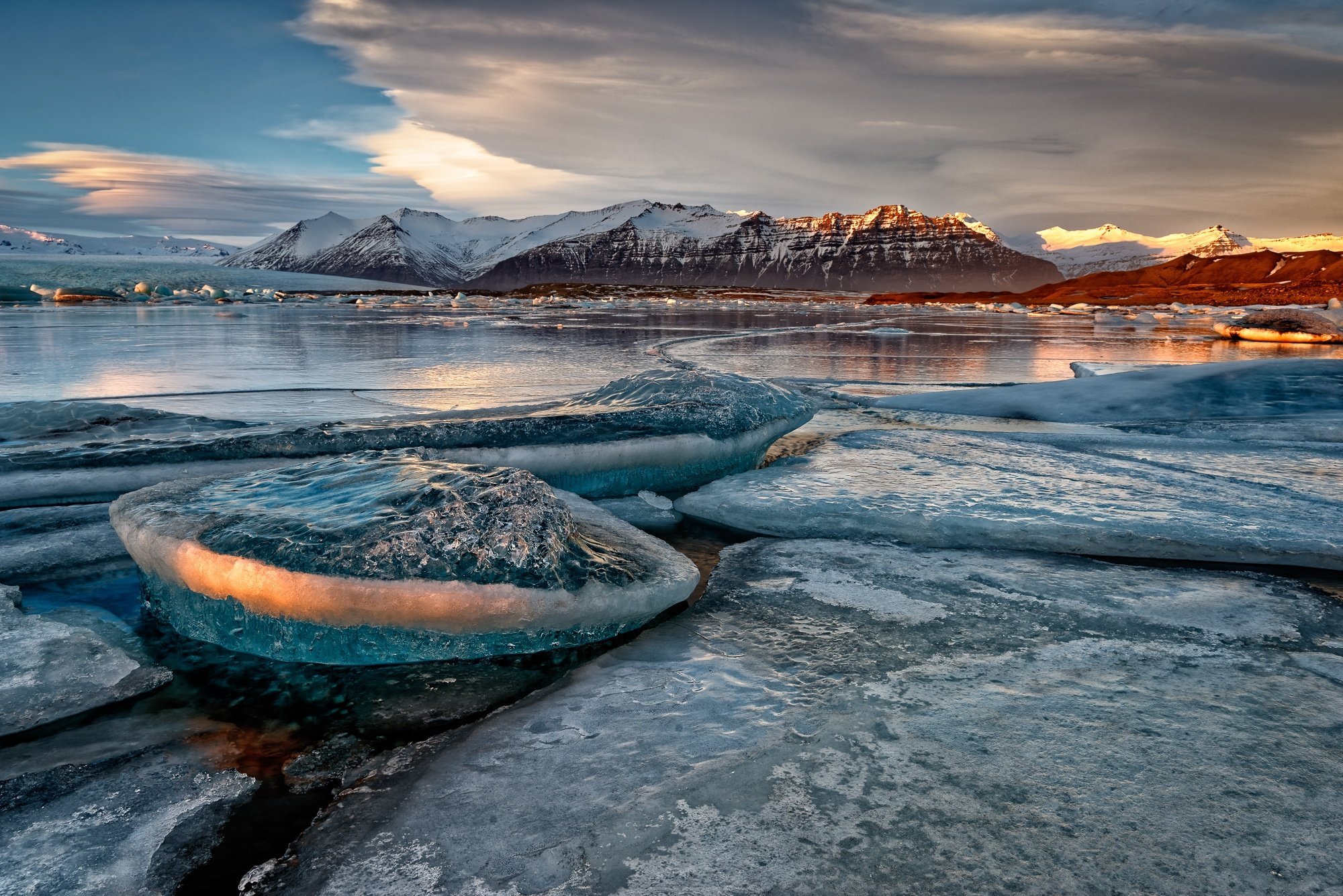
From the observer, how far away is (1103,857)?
51.8 inches

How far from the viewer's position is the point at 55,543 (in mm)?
3025

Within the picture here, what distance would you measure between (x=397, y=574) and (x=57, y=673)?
901 millimetres

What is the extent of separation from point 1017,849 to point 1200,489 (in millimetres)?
3169

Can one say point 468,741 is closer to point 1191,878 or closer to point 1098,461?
point 1191,878

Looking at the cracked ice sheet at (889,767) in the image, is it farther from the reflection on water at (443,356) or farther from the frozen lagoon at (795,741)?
the reflection on water at (443,356)

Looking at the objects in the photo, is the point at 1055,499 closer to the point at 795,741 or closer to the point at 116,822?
the point at 795,741

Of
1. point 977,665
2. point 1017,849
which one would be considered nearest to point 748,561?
point 977,665

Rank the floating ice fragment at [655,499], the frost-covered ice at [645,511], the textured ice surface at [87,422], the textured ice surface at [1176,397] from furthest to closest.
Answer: the textured ice surface at [1176,397] < the textured ice surface at [87,422] < the floating ice fragment at [655,499] < the frost-covered ice at [645,511]

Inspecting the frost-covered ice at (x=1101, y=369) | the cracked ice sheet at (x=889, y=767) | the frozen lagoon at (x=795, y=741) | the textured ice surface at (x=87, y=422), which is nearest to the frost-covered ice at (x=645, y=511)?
the frozen lagoon at (x=795, y=741)

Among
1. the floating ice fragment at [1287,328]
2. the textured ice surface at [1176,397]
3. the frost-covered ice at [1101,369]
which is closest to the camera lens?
the textured ice surface at [1176,397]

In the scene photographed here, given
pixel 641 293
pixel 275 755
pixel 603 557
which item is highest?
pixel 641 293

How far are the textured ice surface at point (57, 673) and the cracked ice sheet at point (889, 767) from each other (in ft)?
2.88

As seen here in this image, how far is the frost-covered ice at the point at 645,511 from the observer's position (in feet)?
11.6

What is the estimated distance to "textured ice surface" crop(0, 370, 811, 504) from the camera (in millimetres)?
3646
